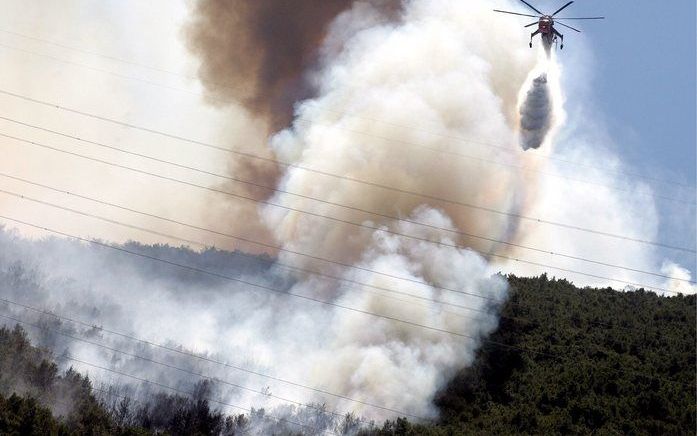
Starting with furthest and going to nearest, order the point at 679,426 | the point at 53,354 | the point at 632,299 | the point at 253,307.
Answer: the point at 632,299
the point at 253,307
the point at 53,354
the point at 679,426

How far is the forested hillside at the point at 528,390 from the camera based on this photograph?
275ft

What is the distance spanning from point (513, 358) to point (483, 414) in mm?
11393

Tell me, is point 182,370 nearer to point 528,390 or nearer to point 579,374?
point 528,390

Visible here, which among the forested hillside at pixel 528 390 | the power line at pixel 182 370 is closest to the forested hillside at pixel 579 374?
the forested hillside at pixel 528 390

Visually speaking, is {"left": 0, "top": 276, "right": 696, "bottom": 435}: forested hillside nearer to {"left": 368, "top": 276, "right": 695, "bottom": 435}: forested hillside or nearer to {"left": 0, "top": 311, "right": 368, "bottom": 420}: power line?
{"left": 368, "top": 276, "right": 695, "bottom": 435}: forested hillside

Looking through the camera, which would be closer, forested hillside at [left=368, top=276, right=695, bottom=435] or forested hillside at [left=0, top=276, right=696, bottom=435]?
forested hillside at [left=0, top=276, right=696, bottom=435]

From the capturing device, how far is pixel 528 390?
9475cm

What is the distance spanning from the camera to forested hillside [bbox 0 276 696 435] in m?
83.9

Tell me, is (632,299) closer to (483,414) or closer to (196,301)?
(483,414)

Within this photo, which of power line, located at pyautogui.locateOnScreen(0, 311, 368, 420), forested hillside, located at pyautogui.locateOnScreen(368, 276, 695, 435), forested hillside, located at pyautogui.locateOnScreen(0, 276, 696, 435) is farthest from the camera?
power line, located at pyautogui.locateOnScreen(0, 311, 368, 420)

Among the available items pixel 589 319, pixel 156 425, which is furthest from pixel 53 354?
pixel 589 319

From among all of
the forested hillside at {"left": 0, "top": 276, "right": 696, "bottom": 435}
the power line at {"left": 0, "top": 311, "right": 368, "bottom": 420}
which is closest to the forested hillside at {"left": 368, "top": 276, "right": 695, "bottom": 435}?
the forested hillside at {"left": 0, "top": 276, "right": 696, "bottom": 435}

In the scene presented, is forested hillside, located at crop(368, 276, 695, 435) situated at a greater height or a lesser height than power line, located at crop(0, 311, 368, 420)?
greater

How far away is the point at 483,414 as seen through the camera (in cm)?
9169
